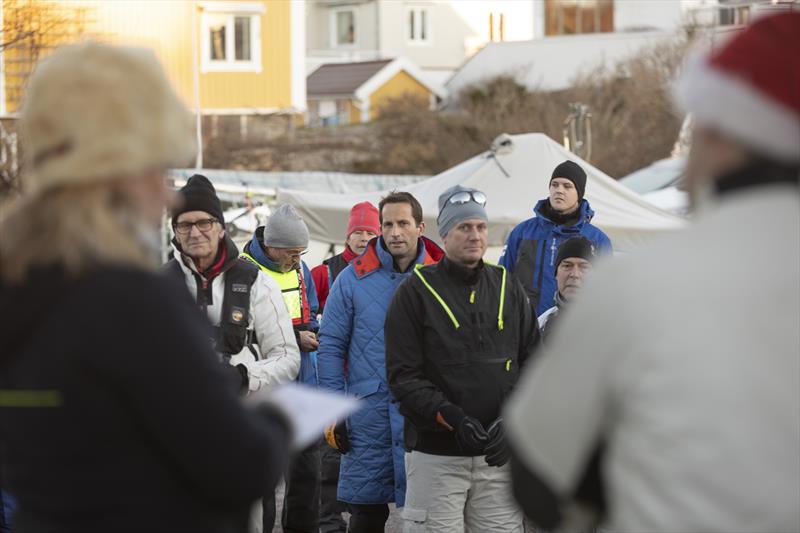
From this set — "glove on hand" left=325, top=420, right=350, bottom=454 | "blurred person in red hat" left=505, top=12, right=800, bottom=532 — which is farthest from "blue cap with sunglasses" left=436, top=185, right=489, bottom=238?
"blurred person in red hat" left=505, top=12, right=800, bottom=532

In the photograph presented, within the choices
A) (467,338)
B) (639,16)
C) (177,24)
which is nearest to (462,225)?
(467,338)

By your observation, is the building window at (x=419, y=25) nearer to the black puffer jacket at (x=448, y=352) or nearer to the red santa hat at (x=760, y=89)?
the black puffer jacket at (x=448, y=352)

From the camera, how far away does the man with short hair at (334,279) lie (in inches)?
337

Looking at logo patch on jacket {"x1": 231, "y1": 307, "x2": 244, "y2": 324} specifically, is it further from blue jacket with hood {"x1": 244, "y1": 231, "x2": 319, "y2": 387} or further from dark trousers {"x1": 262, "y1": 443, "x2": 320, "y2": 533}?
dark trousers {"x1": 262, "y1": 443, "x2": 320, "y2": 533}

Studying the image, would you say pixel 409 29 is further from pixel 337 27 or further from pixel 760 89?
pixel 760 89

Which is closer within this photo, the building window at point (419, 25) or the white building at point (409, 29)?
the white building at point (409, 29)

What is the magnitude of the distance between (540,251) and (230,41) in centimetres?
3694

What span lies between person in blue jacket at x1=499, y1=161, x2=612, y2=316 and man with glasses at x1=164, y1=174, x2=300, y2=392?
3396mm

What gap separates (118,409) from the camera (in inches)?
100

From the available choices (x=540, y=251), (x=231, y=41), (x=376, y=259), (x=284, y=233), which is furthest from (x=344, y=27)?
(x=376, y=259)

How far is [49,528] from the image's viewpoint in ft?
8.66

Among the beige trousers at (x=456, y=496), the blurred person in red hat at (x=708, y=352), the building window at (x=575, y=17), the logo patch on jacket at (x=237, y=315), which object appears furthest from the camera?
the building window at (x=575, y=17)

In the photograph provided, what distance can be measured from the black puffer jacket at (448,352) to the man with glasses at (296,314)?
6.31ft

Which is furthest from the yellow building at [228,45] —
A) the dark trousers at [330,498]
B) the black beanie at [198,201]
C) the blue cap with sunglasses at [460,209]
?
the black beanie at [198,201]
